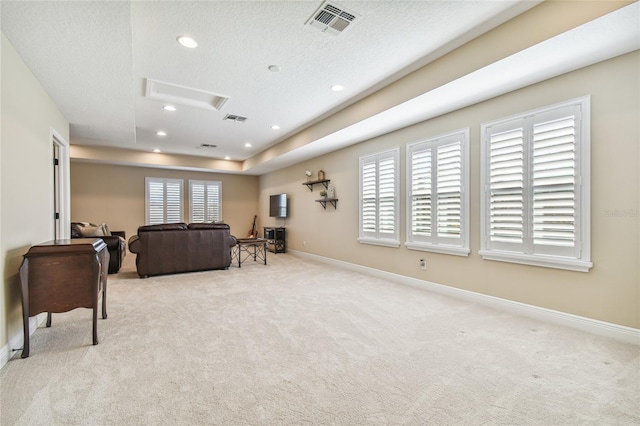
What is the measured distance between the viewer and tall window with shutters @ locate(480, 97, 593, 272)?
2.73 m

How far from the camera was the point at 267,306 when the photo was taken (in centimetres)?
344

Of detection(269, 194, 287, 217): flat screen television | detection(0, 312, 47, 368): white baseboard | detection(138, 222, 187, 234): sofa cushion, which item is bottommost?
detection(0, 312, 47, 368): white baseboard

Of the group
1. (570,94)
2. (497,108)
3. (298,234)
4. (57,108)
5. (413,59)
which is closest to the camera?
(570,94)

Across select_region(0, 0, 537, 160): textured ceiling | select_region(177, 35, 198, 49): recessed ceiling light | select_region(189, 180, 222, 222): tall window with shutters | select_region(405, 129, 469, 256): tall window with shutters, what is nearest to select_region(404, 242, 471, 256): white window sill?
select_region(405, 129, 469, 256): tall window with shutters

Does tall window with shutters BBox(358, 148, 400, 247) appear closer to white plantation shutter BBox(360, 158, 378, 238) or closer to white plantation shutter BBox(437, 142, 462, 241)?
white plantation shutter BBox(360, 158, 378, 238)

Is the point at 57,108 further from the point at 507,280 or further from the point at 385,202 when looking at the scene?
the point at 507,280

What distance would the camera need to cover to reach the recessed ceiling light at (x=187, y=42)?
9.06ft

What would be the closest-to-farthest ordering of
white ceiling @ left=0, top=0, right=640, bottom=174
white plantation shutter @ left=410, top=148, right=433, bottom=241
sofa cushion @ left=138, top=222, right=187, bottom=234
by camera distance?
white ceiling @ left=0, top=0, right=640, bottom=174 < white plantation shutter @ left=410, top=148, right=433, bottom=241 < sofa cushion @ left=138, top=222, right=187, bottom=234

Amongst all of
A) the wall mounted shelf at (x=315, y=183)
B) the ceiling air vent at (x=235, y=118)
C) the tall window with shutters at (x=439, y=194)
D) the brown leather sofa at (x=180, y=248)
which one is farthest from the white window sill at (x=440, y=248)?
the ceiling air vent at (x=235, y=118)

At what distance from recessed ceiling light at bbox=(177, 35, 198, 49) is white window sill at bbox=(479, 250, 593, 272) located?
384 cm

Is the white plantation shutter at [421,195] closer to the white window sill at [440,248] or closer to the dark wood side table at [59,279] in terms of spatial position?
the white window sill at [440,248]

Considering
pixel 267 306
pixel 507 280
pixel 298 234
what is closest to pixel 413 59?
pixel 507 280

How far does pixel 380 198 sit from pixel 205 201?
640 cm

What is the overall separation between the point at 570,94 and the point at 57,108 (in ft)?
19.3
